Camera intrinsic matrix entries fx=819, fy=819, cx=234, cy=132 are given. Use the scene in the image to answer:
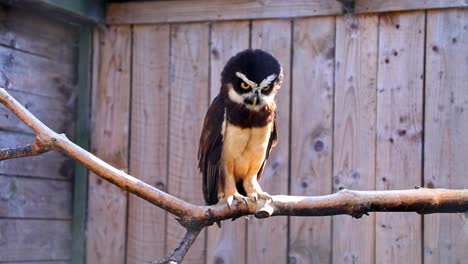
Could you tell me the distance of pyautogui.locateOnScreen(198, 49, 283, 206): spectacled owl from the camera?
10.3ft

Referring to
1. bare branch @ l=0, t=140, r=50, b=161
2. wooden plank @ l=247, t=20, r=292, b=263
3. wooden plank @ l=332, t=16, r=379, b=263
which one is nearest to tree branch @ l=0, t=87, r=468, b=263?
bare branch @ l=0, t=140, r=50, b=161

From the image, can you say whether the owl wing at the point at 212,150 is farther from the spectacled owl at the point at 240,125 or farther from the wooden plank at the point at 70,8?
the wooden plank at the point at 70,8

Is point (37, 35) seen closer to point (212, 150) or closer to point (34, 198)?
point (34, 198)

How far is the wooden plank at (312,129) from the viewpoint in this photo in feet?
12.1

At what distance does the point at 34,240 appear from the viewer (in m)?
3.82

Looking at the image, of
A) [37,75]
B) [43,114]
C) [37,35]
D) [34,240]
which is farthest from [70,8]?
[34,240]

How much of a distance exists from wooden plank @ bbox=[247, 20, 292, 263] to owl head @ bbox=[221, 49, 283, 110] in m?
0.61

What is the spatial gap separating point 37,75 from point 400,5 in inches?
67.2

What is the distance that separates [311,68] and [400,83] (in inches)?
16.3

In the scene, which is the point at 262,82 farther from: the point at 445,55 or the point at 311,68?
the point at 445,55

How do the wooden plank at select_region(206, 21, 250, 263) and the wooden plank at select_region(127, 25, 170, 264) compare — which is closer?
the wooden plank at select_region(206, 21, 250, 263)

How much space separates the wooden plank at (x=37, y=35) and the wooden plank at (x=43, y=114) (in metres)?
0.21

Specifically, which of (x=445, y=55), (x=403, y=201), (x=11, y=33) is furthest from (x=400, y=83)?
(x=11, y=33)

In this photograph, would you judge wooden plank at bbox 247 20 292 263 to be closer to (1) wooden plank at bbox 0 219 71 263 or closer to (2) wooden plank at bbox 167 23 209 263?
(2) wooden plank at bbox 167 23 209 263
